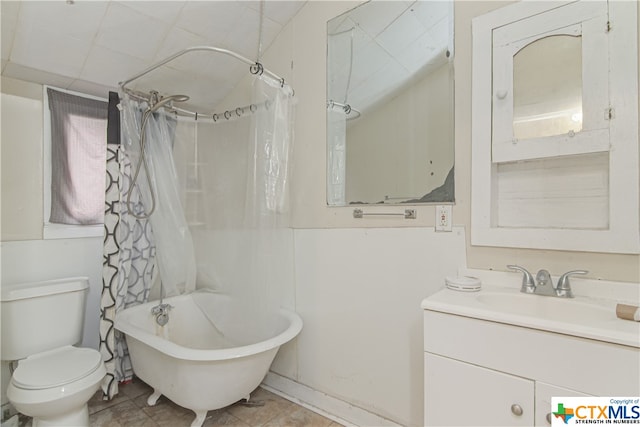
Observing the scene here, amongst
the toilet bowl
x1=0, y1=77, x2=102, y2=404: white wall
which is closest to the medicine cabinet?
the toilet bowl

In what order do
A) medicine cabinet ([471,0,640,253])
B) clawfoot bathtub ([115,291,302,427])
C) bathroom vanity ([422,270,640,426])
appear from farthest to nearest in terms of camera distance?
clawfoot bathtub ([115,291,302,427])
medicine cabinet ([471,0,640,253])
bathroom vanity ([422,270,640,426])

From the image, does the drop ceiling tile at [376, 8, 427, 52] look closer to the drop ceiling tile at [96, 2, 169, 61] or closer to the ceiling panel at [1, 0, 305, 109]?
the ceiling panel at [1, 0, 305, 109]

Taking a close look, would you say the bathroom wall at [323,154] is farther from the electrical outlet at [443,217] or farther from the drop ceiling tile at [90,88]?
the drop ceiling tile at [90,88]

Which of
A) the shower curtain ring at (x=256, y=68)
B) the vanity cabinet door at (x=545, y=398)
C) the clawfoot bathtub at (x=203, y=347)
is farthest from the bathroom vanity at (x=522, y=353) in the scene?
the shower curtain ring at (x=256, y=68)

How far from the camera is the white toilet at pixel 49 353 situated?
5.03 ft

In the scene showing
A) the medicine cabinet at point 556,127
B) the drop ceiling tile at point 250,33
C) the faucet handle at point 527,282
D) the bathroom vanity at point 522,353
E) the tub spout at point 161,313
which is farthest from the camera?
the tub spout at point 161,313

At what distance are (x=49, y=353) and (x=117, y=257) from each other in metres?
0.62

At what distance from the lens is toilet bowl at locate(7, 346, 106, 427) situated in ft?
4.96

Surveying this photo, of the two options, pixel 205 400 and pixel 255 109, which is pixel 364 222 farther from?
pixel 205 400

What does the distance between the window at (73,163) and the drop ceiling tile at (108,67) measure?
0.28 meters

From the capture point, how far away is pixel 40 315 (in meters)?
Result: 1.86

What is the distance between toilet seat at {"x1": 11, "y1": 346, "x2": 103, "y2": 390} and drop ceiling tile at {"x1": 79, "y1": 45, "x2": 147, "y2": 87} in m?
1.70

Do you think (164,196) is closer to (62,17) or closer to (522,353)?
(62,17)

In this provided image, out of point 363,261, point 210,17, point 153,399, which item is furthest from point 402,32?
point 153,399
